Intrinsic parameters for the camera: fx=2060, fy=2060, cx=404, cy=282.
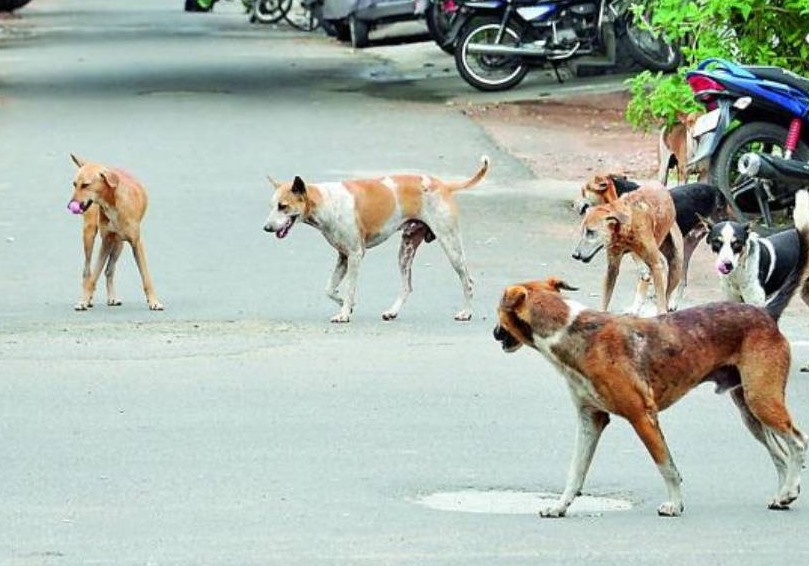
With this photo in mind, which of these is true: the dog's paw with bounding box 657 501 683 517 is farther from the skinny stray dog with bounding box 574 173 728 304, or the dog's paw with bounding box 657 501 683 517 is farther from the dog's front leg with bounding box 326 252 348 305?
the skinny stray dog with bounding box 574 173 728 304

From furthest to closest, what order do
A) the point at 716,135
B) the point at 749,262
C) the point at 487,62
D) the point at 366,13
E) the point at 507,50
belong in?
the point at 366,13 < the point at 487,62 < the point at 507,50 < the point at 716,135 < the point at 749,262

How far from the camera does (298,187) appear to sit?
12.3 metres

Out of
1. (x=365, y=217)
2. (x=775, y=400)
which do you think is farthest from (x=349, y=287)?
(x=775, y=400)

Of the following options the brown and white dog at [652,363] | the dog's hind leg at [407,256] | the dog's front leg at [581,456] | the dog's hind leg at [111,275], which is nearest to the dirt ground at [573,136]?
the dog's hind leg at [407,256]

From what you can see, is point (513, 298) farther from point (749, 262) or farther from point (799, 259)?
point (749, 262)

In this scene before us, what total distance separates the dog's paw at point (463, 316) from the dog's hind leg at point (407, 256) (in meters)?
0.36

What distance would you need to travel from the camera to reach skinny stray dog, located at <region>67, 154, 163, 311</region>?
1284cm

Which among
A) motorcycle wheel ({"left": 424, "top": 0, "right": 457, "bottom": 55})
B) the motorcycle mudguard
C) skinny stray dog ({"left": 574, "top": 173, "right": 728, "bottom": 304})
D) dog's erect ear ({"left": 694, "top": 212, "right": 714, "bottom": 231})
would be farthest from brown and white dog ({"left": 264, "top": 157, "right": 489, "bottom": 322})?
motorcycle wheel ({"left": 424, "top": 0, "right": 457, "bottom": 55})

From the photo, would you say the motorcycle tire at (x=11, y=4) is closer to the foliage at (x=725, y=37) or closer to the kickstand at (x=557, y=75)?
the kickstand at (x=557, y=75)

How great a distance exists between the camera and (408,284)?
41.7 ft

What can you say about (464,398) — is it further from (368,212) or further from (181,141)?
(181,141)

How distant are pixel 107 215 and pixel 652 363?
593 cm

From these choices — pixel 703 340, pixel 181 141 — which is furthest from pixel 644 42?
pixel 703 340

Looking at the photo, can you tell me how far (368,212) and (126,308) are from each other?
66.5 inches
